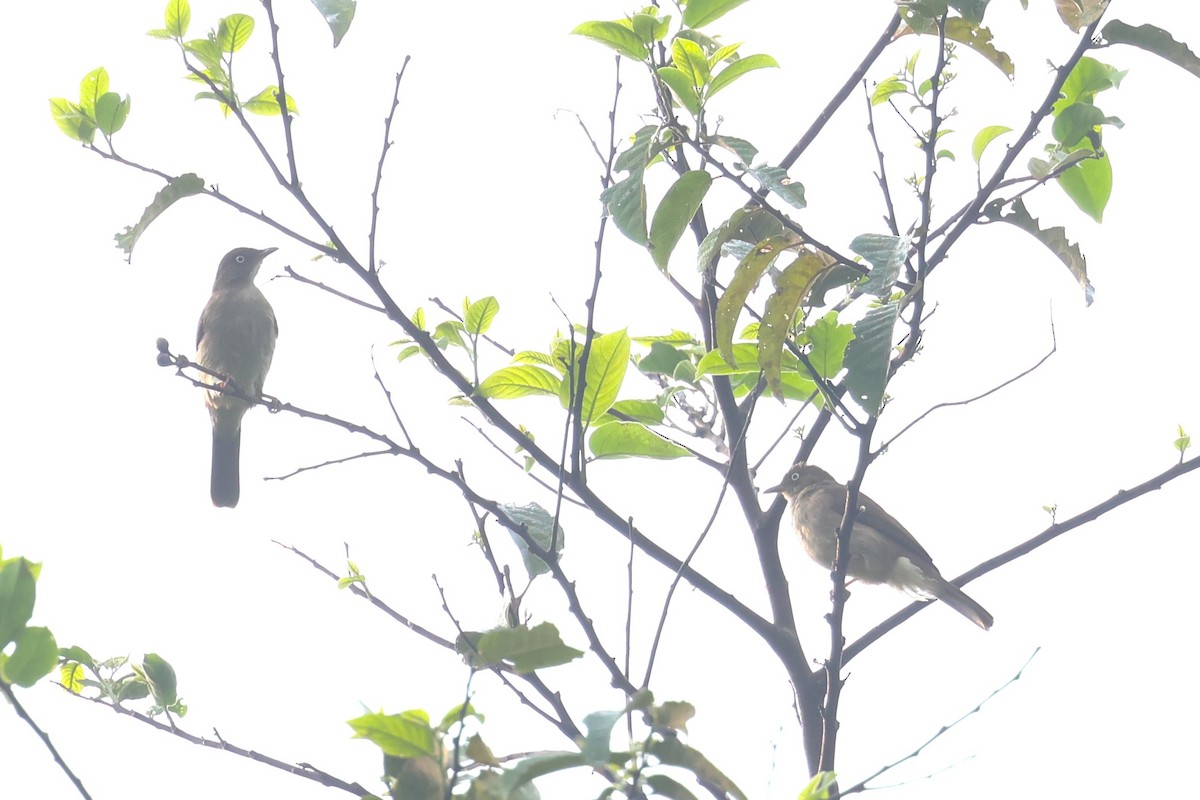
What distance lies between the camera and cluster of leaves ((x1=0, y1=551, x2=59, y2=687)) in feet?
5.85

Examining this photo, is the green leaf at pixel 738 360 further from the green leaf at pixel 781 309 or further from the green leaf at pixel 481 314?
the green leaf at pixel 481 314

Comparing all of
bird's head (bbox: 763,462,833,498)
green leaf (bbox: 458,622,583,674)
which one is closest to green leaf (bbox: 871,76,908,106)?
green leaf (bbox: 458,622,583,674)

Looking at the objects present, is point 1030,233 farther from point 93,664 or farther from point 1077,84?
point 93,664

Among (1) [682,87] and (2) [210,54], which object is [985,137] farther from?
(2) [210,54]

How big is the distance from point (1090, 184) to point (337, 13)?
1924 millimetres

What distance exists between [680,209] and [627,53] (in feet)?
1.84

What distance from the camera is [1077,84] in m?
3.23

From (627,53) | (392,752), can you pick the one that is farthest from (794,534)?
(392,752)

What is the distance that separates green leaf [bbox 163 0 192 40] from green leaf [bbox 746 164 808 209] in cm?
178

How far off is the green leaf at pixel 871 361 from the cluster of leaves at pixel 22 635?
1.60 metres

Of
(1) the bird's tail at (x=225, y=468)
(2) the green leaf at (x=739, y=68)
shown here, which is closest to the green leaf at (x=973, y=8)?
(2) the green leaf at (x=739, y=68)

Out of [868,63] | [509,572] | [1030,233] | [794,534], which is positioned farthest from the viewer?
[794,534]

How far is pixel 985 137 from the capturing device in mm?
3115

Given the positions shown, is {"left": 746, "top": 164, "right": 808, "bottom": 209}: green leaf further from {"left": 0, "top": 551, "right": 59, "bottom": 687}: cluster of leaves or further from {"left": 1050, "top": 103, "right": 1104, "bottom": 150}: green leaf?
{"left": 0, "top": 551, "right": 59, "bottom": 687}: cluster of leaves
